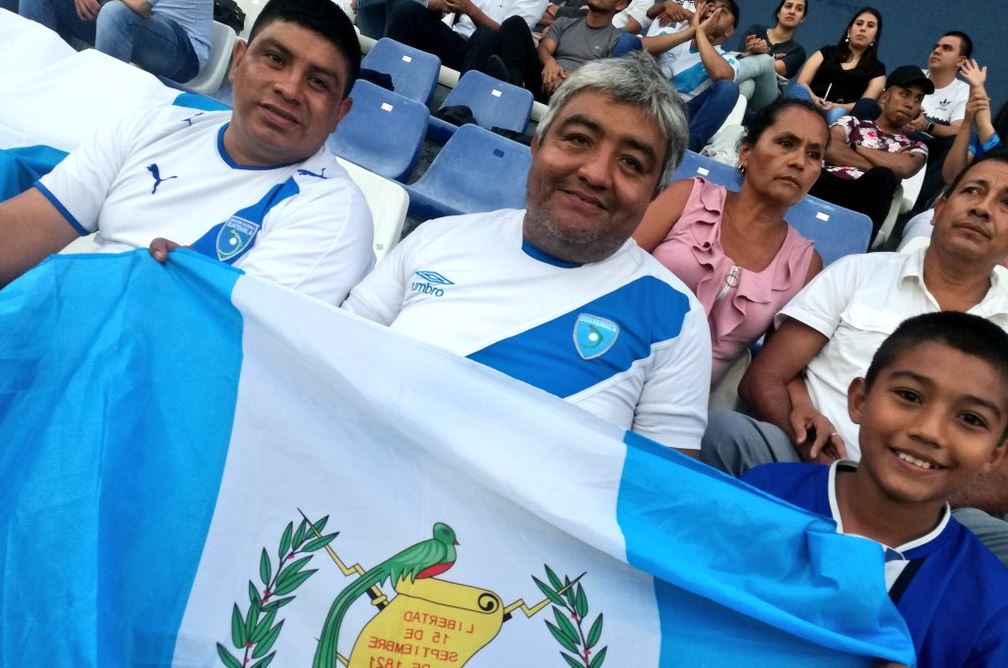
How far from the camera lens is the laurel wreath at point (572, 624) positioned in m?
1.42

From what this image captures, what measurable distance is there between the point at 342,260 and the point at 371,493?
78 cm

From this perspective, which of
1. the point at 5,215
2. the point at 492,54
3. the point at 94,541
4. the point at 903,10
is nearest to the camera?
the point at 94,541

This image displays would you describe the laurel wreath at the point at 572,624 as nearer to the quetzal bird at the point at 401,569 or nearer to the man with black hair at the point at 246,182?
the quetzal bird at the point at 401,569

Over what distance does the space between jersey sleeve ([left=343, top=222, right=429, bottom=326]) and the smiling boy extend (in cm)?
103

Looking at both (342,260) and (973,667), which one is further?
(342,260)

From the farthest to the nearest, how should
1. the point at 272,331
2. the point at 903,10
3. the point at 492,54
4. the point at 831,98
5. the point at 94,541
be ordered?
1. the point at 903,10
2. the point at 831,98
3. the point at 492,54
4. the point at 272,331
5. the point at 94,541

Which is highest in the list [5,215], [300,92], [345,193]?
[300,92]

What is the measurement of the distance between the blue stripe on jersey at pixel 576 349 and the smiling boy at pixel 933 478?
461 mm

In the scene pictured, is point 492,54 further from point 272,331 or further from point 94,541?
point 94,541

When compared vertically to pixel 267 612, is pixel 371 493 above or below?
above

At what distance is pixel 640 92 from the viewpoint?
1962 mm

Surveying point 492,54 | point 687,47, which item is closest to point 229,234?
point 492,54

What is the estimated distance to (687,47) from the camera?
567 cm

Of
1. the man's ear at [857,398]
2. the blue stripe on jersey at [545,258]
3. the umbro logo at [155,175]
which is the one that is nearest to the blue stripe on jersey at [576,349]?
the blue stripe on jersey at [545,258]
